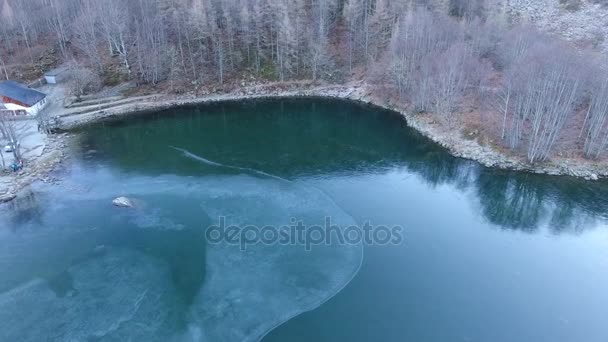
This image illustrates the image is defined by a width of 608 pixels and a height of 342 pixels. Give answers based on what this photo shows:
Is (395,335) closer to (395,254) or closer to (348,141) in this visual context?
(395,254)

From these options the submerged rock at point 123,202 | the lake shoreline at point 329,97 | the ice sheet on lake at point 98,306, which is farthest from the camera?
the lake shoreline at point 329,97

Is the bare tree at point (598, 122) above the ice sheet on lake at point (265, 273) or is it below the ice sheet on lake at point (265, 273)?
above

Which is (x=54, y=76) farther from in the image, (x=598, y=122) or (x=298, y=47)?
(x=598, y=122)

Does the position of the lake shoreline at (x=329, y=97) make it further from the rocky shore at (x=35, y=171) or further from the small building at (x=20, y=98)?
A: the small building at (x=20, y=98)

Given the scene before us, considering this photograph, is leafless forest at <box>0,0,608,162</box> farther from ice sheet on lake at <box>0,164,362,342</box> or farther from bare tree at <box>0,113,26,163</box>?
ice sheet on lake at <box>0,164,362,342</box>

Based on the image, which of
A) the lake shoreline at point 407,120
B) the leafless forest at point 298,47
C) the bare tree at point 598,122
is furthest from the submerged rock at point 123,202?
the bare tree at point 598,122

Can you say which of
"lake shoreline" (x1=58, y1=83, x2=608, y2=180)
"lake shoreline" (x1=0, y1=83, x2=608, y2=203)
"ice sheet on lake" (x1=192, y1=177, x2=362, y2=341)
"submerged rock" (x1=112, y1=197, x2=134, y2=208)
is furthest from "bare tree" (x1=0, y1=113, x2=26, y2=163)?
"ice sheet on lake" (x1=192, y1=177, x2=362, y2=341)
